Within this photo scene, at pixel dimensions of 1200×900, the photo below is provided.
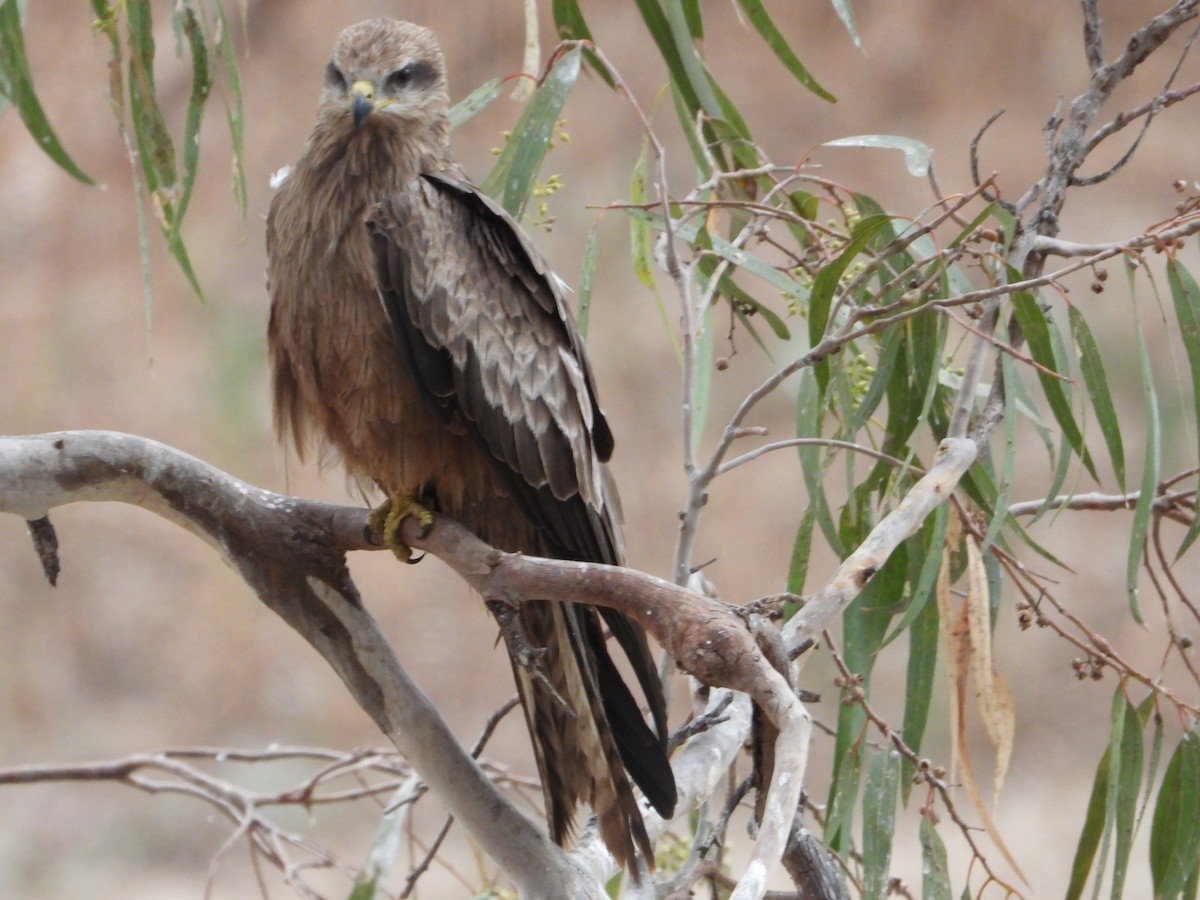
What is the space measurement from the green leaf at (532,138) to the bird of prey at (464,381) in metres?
0.06

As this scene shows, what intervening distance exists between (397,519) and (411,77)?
0.65 m

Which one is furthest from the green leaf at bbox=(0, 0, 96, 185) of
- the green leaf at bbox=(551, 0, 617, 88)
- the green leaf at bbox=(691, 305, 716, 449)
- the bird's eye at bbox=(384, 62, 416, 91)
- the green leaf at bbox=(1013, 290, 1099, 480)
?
the green leaf at bbox=(1013, 290, 1099, 480)

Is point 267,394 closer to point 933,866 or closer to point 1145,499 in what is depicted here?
point 933,866

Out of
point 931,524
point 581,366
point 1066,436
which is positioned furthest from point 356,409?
point 1066,436

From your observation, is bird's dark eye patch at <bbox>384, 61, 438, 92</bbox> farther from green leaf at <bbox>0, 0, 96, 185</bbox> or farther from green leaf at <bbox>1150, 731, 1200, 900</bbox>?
green leaf at <bbox>1150, 731, 1200, 900</bbox>

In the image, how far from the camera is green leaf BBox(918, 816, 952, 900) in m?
1.58

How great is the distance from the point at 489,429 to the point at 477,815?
477 mm

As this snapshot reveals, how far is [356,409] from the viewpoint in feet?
5.58

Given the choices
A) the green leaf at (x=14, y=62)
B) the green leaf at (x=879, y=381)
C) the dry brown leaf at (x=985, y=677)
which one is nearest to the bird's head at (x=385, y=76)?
the green leaf at (x=14, y=62)

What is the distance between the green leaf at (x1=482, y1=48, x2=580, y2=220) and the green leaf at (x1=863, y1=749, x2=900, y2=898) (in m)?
0.89

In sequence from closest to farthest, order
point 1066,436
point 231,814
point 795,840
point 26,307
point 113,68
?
point 795,840 → point 1066,436 → point 113,68 → point 231,814 → point 26,307

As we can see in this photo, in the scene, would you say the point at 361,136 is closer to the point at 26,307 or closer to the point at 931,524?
the point at 931,524

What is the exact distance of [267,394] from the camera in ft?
21.5

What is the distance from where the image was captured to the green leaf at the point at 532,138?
69.1 inches
